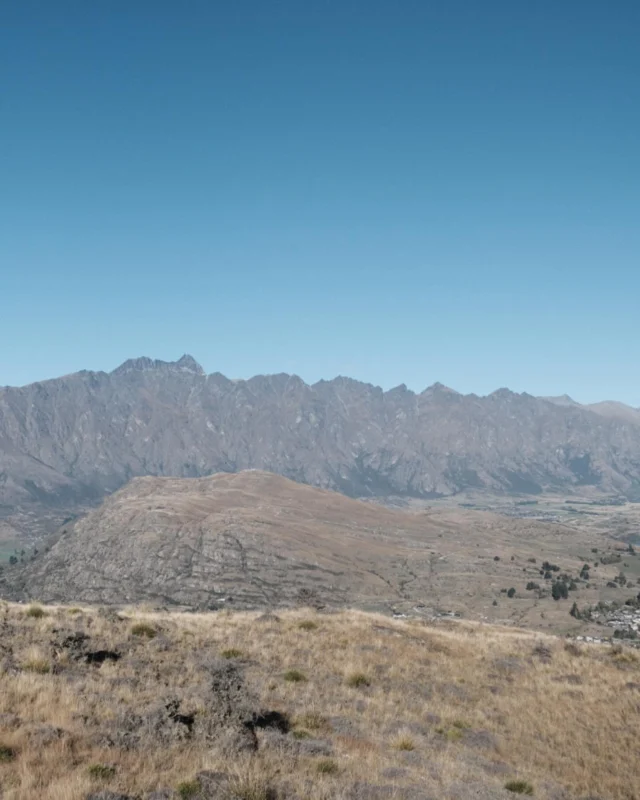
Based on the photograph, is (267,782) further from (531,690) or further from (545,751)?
(531,690)

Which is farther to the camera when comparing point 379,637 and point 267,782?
point 379,637

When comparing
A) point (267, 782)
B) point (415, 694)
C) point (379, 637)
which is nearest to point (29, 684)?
point (267, 782)

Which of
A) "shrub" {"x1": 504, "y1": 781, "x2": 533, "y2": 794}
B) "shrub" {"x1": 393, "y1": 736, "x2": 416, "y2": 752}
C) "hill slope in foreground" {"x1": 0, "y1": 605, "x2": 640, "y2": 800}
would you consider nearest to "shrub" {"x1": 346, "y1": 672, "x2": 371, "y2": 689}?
"hill slope in foreground" {"x1": 0, "y1": 605, "x2": 640, "y2": 800}

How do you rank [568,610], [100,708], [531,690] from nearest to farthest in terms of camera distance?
[100,708] → [531,690] → [568,610]

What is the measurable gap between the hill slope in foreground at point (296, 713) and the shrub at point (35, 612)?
0.34m

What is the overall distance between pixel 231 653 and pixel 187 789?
14578mm

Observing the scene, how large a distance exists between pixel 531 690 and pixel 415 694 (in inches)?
263

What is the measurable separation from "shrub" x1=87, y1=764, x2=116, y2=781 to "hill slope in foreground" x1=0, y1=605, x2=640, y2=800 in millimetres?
40

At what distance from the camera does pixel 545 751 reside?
20609 mm

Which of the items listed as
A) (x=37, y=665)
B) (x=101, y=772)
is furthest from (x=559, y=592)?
(x=101, y=772)

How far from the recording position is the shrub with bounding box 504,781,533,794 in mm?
16203

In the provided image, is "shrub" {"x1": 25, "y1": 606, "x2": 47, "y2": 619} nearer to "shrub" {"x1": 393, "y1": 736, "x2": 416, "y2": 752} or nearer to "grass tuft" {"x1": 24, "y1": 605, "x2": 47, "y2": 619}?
"grass tuft" {"x1": 24, "y1": 605, "x2": 47, "y2": 619}

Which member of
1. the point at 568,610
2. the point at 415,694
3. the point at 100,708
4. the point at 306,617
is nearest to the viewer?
the point at 100,708

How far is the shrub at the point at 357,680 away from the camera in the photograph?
80.8ft
